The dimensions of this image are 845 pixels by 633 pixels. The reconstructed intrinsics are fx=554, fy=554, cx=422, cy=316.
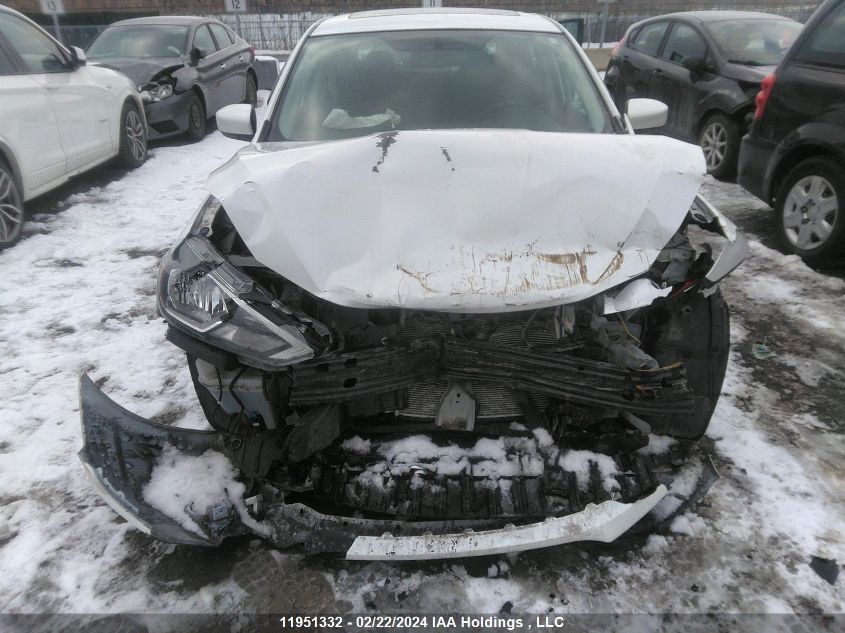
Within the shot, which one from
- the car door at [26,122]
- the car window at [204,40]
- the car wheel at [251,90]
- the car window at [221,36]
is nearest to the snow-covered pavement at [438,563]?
the car door at [26,122]

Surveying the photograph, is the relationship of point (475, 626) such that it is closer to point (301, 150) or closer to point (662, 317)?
point (662, 317)

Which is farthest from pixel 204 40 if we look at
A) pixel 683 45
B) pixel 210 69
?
pixel 683 45

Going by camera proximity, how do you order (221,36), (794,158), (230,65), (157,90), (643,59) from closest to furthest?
(794,158) → (643,59) → (157,90) → (230,65) → (221,36)

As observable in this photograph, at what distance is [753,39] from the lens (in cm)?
634

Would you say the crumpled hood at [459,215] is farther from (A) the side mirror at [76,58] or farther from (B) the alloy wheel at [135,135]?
(B) the alloy wheel at [135,135]

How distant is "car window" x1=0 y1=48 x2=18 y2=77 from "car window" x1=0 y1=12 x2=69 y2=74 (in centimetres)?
17

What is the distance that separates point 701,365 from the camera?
86.7 inches

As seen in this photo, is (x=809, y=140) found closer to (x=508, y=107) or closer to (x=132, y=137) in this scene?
(x=508, y=107)

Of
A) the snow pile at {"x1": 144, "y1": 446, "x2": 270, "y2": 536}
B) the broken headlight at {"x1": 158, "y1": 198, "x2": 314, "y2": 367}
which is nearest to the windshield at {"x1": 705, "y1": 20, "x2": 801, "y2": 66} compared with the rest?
the broken headlight at {"x1": 158, "y1": 198, "x2": 314, "y2": 367}

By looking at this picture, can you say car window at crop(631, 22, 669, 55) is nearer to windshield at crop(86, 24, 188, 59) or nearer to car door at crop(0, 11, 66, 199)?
windshield at crop(86, 24, 188, 59)

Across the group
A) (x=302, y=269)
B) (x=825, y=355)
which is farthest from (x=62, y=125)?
(x=825, y=355)

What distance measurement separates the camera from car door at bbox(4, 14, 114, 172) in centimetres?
511

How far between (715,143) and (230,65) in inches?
295

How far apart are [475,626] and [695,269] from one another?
1475 millimetres
